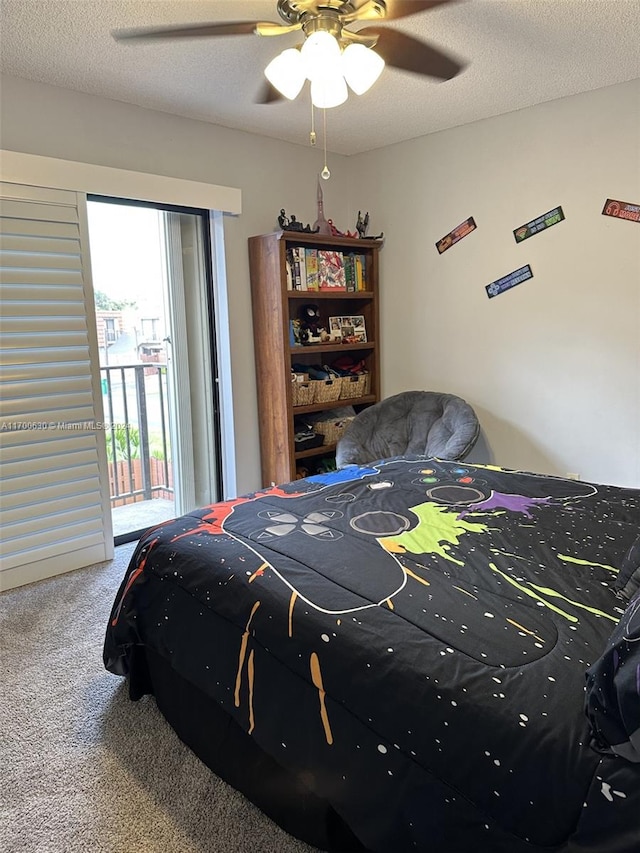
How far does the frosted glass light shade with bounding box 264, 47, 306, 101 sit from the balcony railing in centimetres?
236

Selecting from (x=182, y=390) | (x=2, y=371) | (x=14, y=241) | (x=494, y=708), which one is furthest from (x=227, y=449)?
(x=494, y=708)

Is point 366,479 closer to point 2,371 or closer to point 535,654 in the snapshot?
point 535,654

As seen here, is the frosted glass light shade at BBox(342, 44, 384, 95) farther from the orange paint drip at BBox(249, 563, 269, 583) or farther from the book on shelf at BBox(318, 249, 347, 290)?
the book on shelf at BBox(318, 249, 347, 290)

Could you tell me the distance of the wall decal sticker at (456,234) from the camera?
12.0 feet

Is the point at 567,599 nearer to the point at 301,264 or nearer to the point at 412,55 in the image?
the point at 412,55

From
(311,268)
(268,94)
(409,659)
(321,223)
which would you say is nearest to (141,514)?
(311,268)

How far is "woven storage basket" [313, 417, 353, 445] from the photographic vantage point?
3.93 metres

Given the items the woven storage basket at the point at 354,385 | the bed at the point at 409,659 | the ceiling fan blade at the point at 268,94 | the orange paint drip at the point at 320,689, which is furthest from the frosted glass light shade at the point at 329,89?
the woven storage basket at the point at 354,385

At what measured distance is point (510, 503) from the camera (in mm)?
2104

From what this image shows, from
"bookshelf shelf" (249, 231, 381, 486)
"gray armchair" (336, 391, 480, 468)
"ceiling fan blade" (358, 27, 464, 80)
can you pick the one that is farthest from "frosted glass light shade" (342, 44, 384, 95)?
"gray armchair" (336, 391, 480, 468)

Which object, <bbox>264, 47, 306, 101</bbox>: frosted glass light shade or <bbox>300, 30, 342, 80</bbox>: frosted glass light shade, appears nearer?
<bbox>300, 30, 342, 80</bbox>: frosted glass light shade

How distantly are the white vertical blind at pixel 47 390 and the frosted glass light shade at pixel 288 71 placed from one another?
1.40 m

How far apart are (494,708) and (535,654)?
174mm

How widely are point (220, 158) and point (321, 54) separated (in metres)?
1.84
